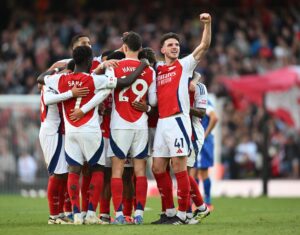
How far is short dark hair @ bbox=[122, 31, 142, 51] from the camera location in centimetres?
1324

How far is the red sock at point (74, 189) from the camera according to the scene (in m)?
13.2

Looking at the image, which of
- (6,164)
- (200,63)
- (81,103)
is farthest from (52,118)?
(200,63)

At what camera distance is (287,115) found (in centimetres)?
2678

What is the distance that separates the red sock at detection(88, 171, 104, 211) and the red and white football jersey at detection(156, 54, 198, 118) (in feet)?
3.72

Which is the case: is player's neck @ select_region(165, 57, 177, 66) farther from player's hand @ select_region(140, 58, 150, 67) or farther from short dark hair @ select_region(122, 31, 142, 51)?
short dark hair @ select_region(122, 31, 142, 51)

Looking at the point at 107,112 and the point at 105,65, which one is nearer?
the point at 105,65

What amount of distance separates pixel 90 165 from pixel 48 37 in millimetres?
18156

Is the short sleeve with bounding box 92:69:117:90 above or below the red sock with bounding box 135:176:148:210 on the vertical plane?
above

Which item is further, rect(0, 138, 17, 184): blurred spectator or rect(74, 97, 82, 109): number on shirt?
rect(0, 138, 17, 184): blurred spectator

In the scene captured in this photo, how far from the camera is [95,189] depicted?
520 inches

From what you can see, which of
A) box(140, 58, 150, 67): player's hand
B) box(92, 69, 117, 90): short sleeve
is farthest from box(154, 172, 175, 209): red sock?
box(140, 58, 150, 67): player's hand

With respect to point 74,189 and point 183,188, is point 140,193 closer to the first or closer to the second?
point 183,188

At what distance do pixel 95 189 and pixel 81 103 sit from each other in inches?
44.5

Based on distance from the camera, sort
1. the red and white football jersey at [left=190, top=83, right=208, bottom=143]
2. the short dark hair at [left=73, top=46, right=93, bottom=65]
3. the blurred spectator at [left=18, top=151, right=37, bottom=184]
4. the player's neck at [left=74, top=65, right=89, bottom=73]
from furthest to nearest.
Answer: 1. the blurred spectator at [left=18, top=151, right=37, bottom=184]
2. the red and white football jersey at [left=190, top=83, right=208, bottom=143]
3. the player's neck at [left=74, top=65, right=89, bottom=73]
4. the short dark hair at [left=73, top=46, right=93, bottom=65]
